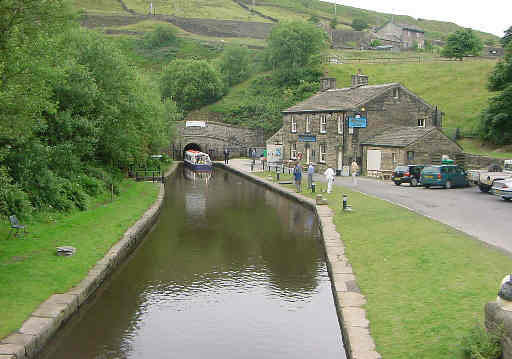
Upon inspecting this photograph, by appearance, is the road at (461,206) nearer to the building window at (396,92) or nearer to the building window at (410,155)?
the building window at (410,155)

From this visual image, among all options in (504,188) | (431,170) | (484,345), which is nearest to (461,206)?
(504,188)

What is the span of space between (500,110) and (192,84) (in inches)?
1600

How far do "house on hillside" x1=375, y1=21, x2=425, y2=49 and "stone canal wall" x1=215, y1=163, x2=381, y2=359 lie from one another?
340 feet

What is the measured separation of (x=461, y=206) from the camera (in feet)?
65.3

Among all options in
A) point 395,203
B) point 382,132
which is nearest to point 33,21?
point 395,203

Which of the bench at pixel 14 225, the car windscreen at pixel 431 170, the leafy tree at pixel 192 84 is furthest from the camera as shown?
the leafy tree at pixel 192 84

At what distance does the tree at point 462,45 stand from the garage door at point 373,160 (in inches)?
1802

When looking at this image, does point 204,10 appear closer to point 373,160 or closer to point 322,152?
point 322,152

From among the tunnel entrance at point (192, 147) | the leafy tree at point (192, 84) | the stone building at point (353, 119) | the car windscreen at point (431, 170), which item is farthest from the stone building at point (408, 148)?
the leafy tree at point (192, 84)

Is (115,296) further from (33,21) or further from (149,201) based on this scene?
(149,201)

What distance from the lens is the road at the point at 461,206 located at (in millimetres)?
14555

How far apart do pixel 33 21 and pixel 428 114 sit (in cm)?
3177

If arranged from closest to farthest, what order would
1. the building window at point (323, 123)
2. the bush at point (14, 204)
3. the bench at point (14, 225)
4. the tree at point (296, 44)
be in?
the bench at point (14, 225), the bush at point (14, 204), the building window at point (323, 123), the tree at point (296, 44)

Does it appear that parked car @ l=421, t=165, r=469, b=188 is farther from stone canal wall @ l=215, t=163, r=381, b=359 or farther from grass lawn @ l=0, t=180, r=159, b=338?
grass lawn @ l=0, t=180, r=159, b=338
